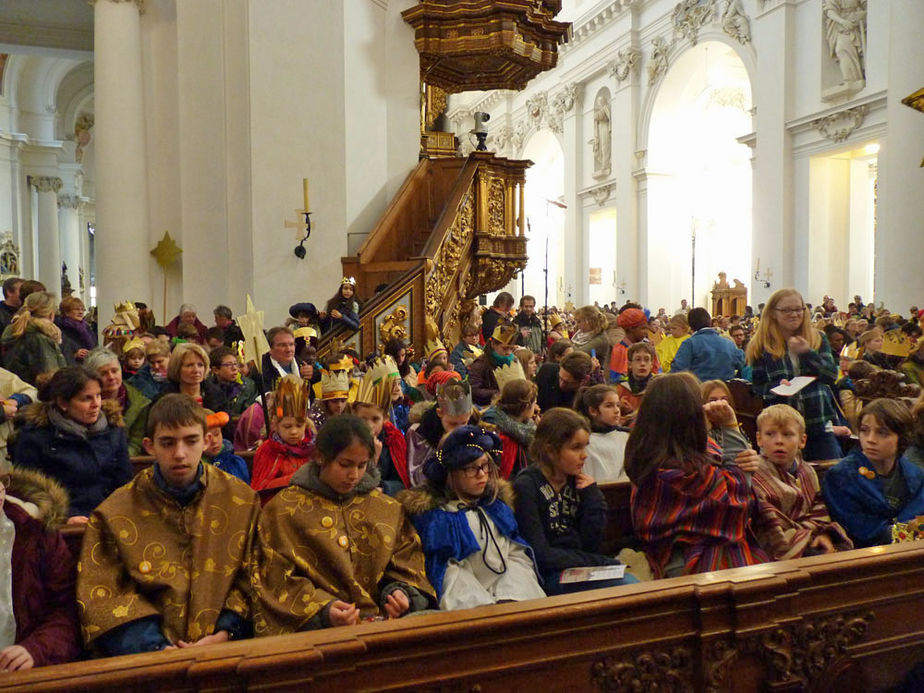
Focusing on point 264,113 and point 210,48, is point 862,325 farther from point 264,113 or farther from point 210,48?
point 210,48

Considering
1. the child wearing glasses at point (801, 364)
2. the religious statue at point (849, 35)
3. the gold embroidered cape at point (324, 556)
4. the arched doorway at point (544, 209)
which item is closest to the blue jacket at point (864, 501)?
the child wearing glasses at point (801, 364)

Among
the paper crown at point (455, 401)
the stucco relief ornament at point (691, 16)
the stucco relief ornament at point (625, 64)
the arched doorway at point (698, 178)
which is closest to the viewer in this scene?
the paper crown at point (455, 401)

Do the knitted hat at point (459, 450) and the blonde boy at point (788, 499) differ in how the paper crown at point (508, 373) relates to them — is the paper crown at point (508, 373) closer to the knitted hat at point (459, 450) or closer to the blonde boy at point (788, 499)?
the blonde boy at point (788, 499)

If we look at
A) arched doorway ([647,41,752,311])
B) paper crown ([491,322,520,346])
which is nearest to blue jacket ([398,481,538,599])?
paper crown ([491,322,520,346])

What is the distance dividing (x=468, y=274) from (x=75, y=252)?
22.1 m

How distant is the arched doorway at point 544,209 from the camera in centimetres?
3509

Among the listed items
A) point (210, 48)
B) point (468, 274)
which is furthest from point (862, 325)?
point (210, 48)

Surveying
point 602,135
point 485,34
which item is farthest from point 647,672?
point 602,135

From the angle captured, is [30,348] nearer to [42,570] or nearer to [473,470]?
[42,570]

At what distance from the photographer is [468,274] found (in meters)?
12.2

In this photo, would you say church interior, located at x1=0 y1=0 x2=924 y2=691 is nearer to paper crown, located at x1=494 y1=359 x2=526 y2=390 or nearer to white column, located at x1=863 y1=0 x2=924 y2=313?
white column, located at x1=863 y1=0 x2=924 y2=313

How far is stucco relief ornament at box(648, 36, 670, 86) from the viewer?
24.8 m

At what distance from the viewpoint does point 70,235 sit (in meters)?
28.8

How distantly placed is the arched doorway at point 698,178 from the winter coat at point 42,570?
24.2 m
